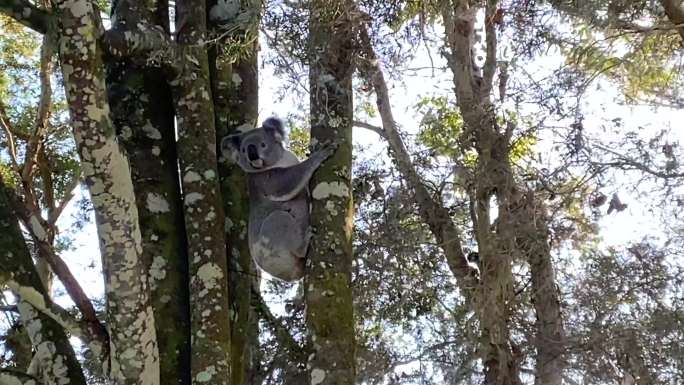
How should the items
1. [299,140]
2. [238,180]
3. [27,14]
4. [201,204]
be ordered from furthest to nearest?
1. [299,140]
2. [238,180]
3. [201,204]
4. [27,14]

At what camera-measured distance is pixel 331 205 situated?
3949 millimetres

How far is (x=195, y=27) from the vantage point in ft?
15.0

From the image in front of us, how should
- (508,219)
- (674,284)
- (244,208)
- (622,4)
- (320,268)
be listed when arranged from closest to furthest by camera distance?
(320,268), (244,208), (622,4), (508,219), (674,284)

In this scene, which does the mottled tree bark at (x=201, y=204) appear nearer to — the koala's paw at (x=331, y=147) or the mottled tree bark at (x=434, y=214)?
the koala's paw at (x=331, y=147)

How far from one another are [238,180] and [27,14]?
5.30 ft

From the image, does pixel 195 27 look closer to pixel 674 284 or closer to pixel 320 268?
pixel 320 268

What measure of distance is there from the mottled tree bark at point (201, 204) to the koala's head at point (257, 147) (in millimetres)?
366

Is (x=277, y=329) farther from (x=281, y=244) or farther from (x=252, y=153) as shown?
(x=252, y=153)

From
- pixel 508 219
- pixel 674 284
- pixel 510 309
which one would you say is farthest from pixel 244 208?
pixel 674 284

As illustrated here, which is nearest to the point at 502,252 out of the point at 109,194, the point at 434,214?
the point at 434,214

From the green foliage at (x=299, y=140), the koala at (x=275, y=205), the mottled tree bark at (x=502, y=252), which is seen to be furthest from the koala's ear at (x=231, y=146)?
the green foliage at (x=299, y=140)

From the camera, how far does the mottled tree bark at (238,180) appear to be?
4.39 metres

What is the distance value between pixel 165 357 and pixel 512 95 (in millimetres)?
3814

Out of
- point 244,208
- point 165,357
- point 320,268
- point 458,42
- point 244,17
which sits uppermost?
point 458,42
